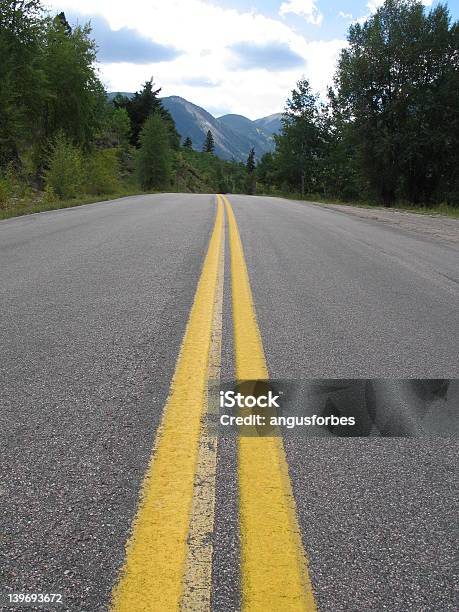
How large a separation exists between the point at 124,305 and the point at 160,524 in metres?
2.81

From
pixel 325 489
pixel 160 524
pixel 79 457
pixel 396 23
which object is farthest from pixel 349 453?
pixel 396 23

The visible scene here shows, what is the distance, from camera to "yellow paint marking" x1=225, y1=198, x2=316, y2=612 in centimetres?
137

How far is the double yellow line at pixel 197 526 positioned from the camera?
1.37m

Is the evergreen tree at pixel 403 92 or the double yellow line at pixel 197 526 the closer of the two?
the double yellow line at pixel 197 526

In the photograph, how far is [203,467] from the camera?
1963 mm

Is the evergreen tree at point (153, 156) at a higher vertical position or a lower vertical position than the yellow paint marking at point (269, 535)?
higher

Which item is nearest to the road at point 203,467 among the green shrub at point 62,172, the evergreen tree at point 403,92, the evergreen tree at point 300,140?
the green shrub at point 62,172

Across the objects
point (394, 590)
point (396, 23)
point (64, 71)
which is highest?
point (396, 23)

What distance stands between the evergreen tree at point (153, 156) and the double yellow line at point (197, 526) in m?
49.7

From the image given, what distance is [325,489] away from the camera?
1.88 meters

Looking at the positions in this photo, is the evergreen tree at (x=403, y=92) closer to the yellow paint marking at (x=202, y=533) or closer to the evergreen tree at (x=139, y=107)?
the yellow paint marking at (x=202, y=533)

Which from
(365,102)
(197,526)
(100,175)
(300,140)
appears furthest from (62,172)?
(300,140)

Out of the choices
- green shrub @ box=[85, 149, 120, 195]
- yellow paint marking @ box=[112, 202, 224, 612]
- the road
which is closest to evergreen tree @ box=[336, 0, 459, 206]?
green shrub @ box=[85, 149, 120, 195]

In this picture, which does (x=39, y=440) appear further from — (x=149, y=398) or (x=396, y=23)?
(x=396, y=23)
